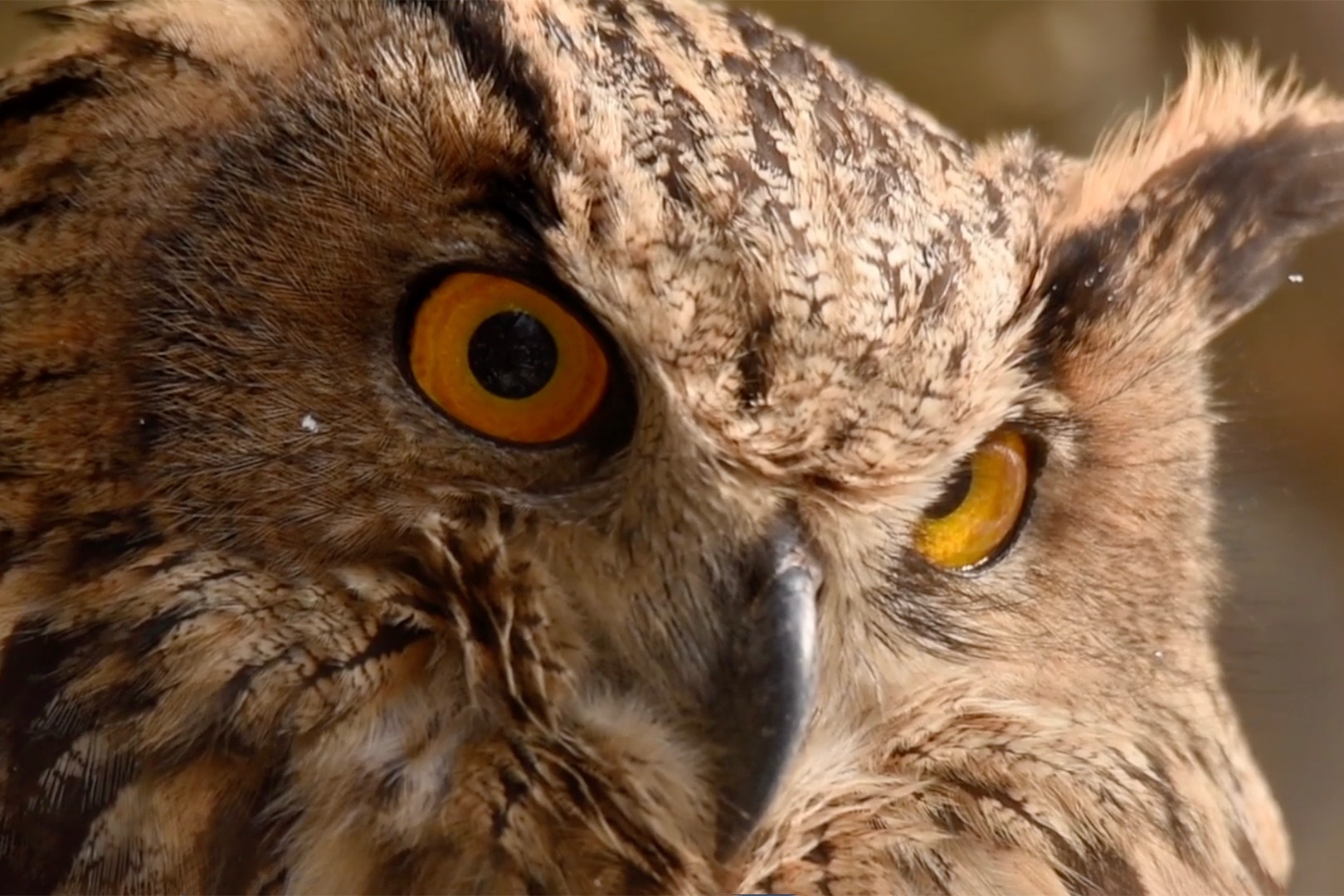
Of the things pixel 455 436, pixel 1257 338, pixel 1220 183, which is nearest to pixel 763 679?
pixel 455 436

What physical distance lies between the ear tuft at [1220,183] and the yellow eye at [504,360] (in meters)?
0.44

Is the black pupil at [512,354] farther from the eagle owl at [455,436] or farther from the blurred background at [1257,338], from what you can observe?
the blurred background at [1257,338]

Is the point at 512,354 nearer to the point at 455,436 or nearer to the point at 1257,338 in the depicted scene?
the point at 455,436

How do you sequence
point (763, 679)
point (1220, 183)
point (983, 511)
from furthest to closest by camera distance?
point (1220, 183)
point (983, 511)
point (763, 679)

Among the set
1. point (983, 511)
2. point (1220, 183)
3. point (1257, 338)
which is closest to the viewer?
point (983, 511)

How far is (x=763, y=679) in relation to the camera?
80cm

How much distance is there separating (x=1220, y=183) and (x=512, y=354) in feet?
2.16

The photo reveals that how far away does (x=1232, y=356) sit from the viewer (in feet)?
4.16

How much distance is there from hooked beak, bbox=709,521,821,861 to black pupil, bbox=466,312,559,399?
16 cm

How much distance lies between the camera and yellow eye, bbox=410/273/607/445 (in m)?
0.82

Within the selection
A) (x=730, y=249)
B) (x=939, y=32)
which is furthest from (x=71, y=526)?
(x=939, y=32)

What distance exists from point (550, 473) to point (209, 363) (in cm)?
20

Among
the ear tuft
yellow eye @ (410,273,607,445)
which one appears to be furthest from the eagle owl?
the ear tuft

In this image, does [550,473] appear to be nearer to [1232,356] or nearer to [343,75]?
[343,75]
